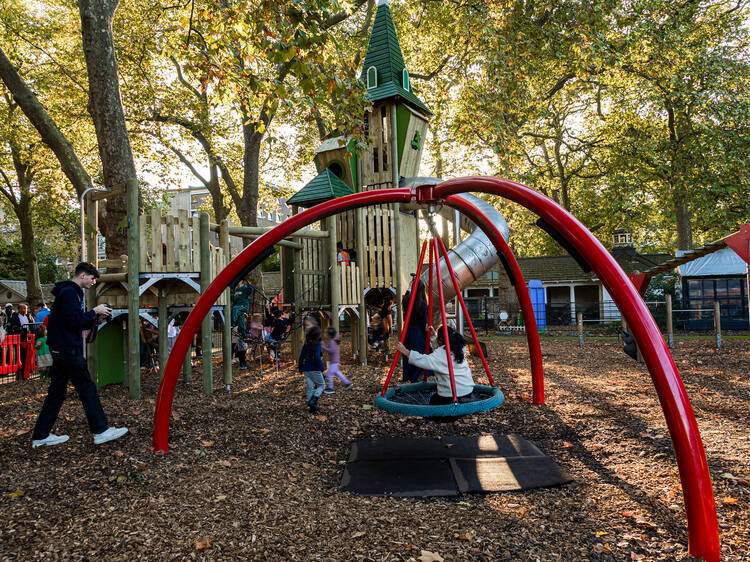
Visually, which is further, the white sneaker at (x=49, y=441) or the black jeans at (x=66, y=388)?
the white sneaker at (x=49, y=441)

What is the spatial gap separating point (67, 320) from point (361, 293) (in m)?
7.43

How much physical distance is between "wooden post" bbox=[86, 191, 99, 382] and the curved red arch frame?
3613mm

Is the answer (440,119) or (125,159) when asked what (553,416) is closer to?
(125,159)

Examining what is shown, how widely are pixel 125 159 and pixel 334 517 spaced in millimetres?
7432

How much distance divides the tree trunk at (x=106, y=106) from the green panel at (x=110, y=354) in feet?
5.81

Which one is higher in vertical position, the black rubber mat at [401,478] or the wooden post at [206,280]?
the wooden post at [206,280]

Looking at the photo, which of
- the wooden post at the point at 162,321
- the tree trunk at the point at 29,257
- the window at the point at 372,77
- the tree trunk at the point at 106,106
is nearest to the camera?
the wooden post at the point at 162,321

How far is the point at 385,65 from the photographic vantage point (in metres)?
14.5

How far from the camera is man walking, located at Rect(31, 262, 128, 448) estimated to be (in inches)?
198

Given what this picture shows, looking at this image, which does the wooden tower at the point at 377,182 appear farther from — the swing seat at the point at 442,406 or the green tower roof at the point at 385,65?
the swing seat at the point at 442,406

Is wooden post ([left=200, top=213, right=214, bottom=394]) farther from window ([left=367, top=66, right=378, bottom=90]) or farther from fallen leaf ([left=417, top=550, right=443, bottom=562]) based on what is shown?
window ([left=367, top=66, right=378, bottom=90])

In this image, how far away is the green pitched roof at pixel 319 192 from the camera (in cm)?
1286

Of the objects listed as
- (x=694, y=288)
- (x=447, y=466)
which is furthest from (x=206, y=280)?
(x=694, y=288)

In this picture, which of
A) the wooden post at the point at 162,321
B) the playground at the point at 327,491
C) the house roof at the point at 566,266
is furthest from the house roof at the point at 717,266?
the wooden post at the point at 162,321
